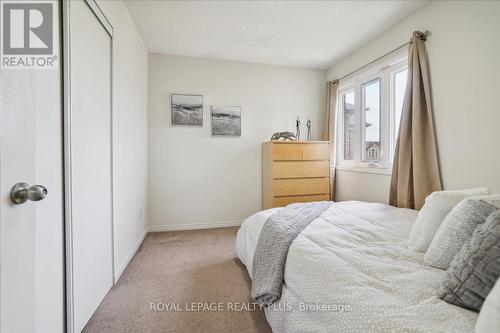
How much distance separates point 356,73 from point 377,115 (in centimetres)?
69

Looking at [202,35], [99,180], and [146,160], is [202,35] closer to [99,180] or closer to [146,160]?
[146,160]

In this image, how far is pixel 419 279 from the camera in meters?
0.97

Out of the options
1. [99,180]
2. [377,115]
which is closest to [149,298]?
[99,180]

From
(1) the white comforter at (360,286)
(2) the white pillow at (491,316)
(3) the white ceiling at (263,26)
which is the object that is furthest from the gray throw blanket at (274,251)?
(3) the white ceiling at (263,26)

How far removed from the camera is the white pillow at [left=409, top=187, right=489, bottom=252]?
1263mm

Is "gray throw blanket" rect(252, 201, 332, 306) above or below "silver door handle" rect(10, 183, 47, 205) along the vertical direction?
below

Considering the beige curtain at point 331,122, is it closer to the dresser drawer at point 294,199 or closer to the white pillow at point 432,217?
the dresser drawer at point 294,199

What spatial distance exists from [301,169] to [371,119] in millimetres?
1099

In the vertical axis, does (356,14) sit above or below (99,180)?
above

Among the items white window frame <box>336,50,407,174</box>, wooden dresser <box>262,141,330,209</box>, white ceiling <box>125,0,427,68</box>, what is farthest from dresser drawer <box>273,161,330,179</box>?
white ceiling <box>125,0,427,68</box>

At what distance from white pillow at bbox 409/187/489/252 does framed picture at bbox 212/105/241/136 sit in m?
2.56

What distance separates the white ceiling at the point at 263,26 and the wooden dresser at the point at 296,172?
4.17 ft

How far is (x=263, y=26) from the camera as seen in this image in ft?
8.36

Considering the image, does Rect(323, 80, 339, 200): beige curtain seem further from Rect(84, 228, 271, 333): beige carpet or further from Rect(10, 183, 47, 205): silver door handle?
Rect(10, 183, 47, 205): silver door handle
